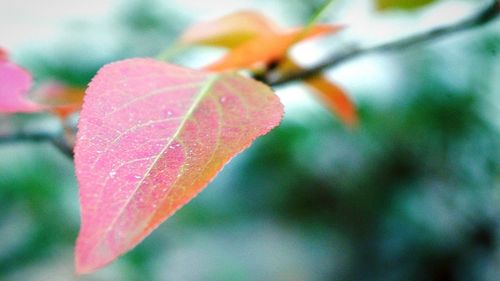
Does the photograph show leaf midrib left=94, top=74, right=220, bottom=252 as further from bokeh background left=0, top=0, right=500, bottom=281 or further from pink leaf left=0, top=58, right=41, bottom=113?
bokeh background left=0, top=0, right=500, bottom=281

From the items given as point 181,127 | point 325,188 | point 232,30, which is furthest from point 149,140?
point 325,188

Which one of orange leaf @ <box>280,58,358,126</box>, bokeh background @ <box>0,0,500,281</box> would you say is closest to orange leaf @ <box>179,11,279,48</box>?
orange leaf @ <box>280,58,358,126</box>

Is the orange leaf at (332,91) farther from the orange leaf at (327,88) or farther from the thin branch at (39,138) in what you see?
the thin branch at (39,138)

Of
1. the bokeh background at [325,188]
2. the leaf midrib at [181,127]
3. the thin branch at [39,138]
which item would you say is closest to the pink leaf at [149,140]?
the leaf midrib at [181,127]

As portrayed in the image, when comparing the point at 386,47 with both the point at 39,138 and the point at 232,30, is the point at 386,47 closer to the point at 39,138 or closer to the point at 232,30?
the point at 232,30

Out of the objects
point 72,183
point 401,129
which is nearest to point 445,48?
point 401,129
